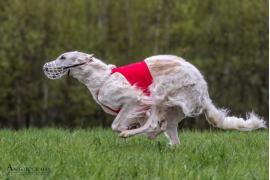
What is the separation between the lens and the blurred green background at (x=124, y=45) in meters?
37.0

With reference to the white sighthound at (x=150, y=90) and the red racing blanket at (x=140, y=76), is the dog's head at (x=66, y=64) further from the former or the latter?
the red racing blanket at (x=140, y=76)

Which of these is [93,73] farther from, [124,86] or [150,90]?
[150,90]

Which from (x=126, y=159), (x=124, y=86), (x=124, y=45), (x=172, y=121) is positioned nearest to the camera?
(x=126, y=159)

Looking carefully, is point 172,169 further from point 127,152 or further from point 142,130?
point 142,130

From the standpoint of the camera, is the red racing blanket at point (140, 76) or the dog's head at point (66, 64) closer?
the red racing blanket at point (140, 76)

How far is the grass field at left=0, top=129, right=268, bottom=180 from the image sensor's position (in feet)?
20.4

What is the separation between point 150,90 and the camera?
28.1ft

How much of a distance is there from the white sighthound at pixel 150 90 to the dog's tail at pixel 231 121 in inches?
3.4

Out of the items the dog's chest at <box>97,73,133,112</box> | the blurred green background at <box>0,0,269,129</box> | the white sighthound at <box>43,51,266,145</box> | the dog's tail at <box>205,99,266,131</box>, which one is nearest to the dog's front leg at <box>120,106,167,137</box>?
the white sighthound at <box>43,51,266,145</box>

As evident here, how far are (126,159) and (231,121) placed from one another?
2362mm

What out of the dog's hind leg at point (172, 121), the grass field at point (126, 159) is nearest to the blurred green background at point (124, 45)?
the grass field at point (126, 159)

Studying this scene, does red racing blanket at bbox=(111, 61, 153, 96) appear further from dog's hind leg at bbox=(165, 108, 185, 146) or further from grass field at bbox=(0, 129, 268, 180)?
grass field at bbox=(0, 129, 268, 180)

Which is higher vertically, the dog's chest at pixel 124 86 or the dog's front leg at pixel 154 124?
the dog's chest at pixel 124 86

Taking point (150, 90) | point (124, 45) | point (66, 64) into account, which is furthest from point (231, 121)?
point (124, 45)
